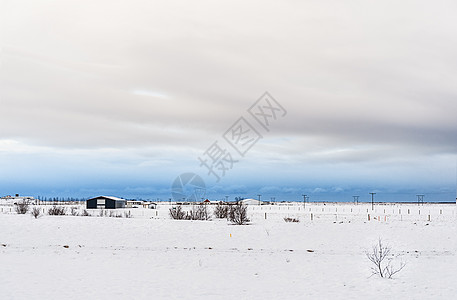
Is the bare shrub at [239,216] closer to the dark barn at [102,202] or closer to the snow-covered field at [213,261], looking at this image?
the snow-covered field at [213,261]

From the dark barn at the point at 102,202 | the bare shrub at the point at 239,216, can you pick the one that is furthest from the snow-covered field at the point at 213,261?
the dark barn at the point at 102,202

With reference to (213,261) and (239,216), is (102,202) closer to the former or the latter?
(239,216)

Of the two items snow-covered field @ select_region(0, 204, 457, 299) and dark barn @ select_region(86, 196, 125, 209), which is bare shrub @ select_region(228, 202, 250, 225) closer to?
snow-covered field @ select_region(0, 204, 457, 299)

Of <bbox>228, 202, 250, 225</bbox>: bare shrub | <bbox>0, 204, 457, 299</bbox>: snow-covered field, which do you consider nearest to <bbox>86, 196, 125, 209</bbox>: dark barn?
<bbox>0, 204, 457, 299</bbox>: snow-covered field

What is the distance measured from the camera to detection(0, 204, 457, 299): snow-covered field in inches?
735

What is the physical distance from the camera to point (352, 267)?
83.8 ft

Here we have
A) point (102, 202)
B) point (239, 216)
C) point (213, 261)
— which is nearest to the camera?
point (213, 261)

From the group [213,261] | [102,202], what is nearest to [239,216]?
[213,261]

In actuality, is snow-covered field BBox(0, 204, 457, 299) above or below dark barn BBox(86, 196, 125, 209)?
below

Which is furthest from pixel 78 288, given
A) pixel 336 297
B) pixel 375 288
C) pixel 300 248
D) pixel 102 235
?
pixel 102 235

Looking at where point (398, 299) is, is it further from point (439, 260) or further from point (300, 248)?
point (300, 248)

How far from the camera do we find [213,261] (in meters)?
27.9

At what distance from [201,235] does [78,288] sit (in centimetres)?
2464

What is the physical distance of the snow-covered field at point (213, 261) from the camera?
61.3ft
